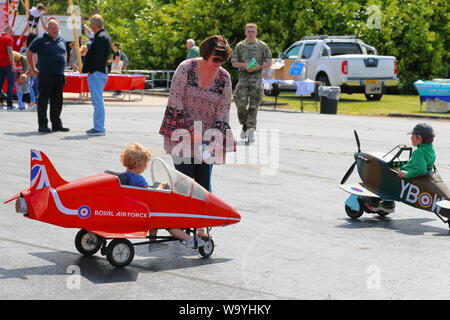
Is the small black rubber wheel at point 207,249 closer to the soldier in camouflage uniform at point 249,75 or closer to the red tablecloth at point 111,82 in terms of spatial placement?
the soldier in camouflage uniform at point 249,75

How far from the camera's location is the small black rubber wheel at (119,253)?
21.2 feet

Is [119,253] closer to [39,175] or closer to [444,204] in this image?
[39,175]

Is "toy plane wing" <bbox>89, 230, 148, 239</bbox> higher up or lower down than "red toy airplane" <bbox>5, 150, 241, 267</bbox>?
lower down

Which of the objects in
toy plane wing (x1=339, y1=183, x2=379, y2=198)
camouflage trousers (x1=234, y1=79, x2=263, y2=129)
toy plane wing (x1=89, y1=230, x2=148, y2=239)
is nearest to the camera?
toy plane wing (x1=89, y1=230, x2=148, y2=239)

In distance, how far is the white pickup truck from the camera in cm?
2705

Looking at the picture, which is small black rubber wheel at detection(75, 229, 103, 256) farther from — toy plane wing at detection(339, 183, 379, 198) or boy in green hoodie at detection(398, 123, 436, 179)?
boy in green hoodie at detection(398, 123, 436, 179)

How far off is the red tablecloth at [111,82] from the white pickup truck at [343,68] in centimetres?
430

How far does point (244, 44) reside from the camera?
15539mm

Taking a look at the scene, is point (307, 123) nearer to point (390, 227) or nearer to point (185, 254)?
point (390, 227)

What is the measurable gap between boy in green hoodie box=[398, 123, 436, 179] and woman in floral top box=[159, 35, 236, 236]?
2.15m

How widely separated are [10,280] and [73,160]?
6.14m

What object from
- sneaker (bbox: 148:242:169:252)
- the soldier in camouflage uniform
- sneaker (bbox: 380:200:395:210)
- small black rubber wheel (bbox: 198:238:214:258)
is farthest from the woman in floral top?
the soldier in camouflage uniform

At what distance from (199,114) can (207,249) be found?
111 cm

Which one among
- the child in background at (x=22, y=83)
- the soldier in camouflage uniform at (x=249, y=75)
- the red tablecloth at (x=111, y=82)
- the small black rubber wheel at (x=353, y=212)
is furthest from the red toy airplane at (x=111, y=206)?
the red tablecloth at (x=111, y=82)
